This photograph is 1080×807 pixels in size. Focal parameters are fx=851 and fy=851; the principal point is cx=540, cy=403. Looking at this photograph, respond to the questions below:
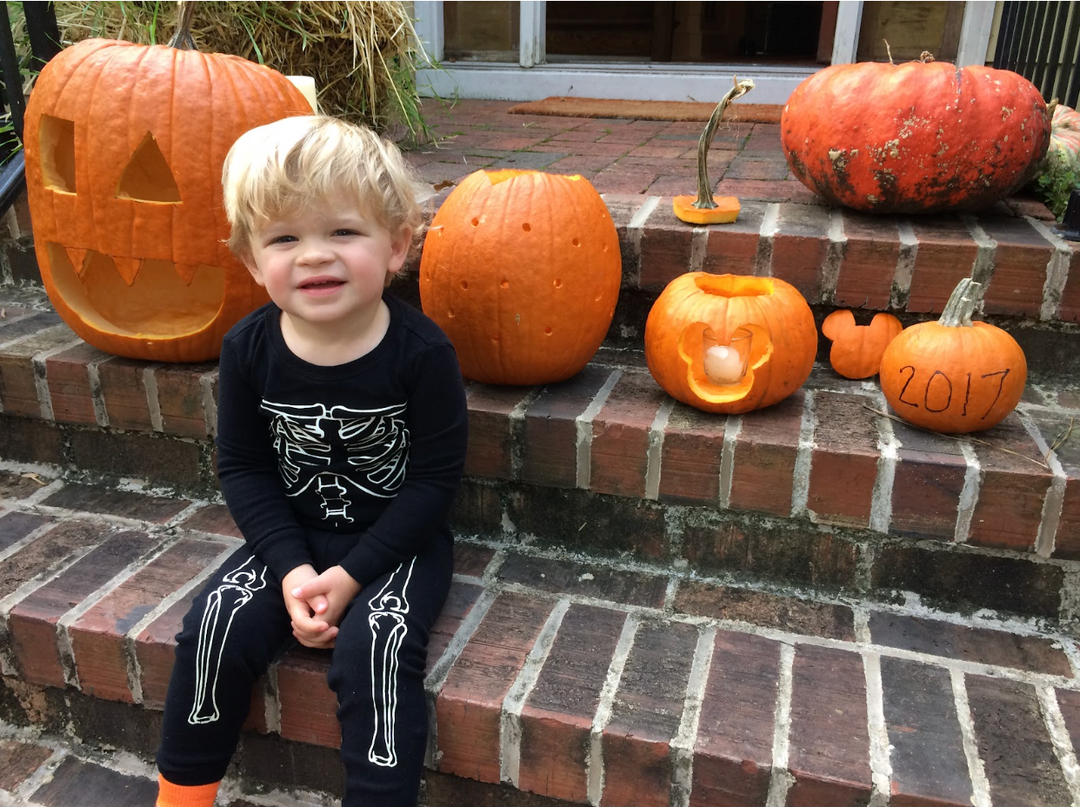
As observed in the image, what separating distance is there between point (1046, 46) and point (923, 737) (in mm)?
2984

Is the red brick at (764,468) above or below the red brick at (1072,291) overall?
below

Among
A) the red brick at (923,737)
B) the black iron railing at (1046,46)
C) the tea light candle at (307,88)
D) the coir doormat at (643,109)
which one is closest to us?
the red brick at (923,737)

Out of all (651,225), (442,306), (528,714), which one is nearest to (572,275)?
(442,306)

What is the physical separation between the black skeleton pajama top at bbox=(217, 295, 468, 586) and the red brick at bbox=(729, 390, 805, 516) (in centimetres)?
53

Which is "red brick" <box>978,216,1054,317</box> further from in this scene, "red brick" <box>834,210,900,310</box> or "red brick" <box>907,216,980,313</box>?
"red brick" <box>834,210,900,310</box>

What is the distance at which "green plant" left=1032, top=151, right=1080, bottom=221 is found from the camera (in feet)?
7.23

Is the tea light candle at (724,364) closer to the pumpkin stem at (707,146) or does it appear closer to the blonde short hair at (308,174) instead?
the pumpkin stem at (707,146)

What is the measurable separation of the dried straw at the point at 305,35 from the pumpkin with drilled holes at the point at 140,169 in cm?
87

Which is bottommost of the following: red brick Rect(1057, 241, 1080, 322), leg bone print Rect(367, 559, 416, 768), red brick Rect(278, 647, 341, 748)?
red brick Rect(278, 647, 341, 748)

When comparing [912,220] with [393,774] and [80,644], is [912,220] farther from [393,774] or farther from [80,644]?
[80,644]

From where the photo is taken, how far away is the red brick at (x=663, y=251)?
6.59 ft

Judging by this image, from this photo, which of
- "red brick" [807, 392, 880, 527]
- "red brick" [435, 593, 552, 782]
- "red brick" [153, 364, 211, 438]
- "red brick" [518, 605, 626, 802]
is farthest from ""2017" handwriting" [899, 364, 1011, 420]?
"red brick" [153, 364, 211, 438]

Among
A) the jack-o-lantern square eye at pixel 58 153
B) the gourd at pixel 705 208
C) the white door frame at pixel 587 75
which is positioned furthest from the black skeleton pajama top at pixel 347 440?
the white door frame at pixel 587 75

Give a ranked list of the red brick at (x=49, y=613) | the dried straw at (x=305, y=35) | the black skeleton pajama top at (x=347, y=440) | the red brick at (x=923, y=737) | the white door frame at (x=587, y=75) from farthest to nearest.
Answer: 1. the white door frame at (x=587, y=75)
2. the dried straw at (x=305, y=35)
3. the red brick at (x=49, y=613)
4. the black skeleton pajama top at (x=347, y=440)
5. the red brick at (x=923, y=737)
